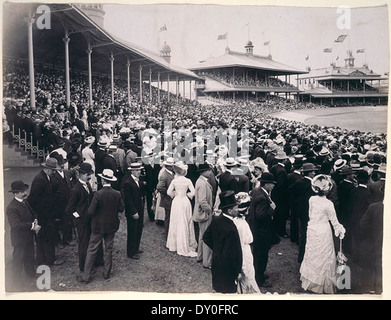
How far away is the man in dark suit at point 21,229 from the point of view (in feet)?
16.8

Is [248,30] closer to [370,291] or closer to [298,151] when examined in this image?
[298,151]

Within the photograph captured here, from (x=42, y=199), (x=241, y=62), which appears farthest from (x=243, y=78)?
(x=42, y=199)

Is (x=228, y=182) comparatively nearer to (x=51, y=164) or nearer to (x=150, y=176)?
(x=150, y=176)

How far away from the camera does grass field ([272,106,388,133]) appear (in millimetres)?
6832

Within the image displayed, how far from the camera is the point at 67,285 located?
226 inches

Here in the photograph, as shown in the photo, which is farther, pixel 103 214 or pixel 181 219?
pixel 181 219

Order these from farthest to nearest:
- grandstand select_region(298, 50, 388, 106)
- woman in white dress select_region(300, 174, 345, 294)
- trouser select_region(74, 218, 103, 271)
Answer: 1. grandstand select_region(298, 50, 388, 106)
2. trouser select_region(74, 218, 103, 271)
3. woman in white dress select_region(300, 174, 345, 294)

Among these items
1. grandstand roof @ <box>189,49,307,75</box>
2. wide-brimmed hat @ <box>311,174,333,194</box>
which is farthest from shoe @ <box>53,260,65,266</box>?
grandstand roof @ <box>189,49,307,75</box>

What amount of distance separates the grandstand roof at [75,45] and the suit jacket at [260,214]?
3989 millimetres

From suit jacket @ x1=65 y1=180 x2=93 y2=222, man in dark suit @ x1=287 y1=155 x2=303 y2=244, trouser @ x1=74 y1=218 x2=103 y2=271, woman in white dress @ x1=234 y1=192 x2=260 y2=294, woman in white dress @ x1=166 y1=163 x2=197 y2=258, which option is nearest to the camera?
woman in white dress @ x1=234 y1=192 x2=260 y2=294

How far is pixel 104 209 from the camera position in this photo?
5.22 m

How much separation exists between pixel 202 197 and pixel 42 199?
263 cm

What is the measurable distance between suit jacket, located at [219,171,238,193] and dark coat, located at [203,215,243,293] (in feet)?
5.17

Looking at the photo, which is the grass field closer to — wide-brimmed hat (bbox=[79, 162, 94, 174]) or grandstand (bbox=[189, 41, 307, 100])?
grandstand (bbox=[189, 41, 307, 100])
